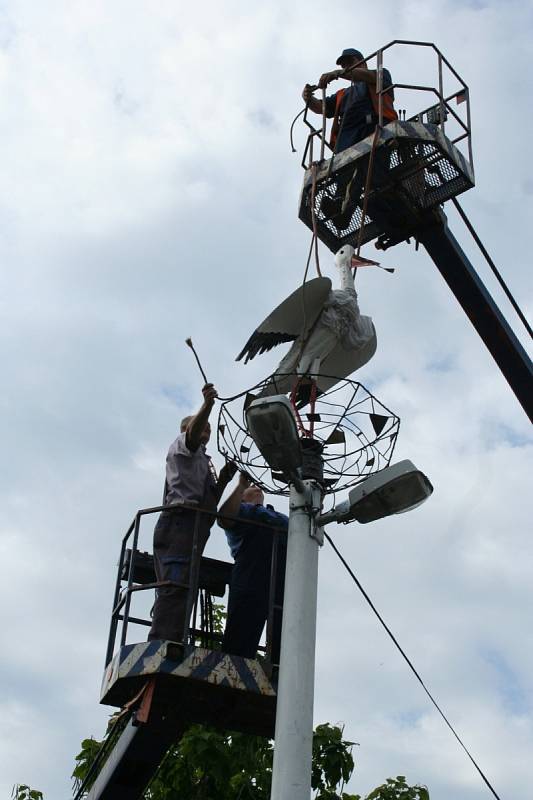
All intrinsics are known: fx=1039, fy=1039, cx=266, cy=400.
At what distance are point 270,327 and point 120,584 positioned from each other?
2322 millimetres

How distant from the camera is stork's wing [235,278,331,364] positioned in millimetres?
7316

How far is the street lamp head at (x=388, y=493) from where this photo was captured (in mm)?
5855

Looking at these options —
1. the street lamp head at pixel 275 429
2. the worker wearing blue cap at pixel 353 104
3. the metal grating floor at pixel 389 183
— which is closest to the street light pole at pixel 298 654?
the street lamp head at pixel 275 429

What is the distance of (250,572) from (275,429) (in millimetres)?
2243

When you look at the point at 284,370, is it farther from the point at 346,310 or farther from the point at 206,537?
the point at 206,537

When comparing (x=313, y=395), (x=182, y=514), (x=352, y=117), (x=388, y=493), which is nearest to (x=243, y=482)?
(x=182, y=514)

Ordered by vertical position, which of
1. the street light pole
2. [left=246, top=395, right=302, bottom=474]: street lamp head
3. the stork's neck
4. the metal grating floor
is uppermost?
the metal grating floor

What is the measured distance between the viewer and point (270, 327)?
7.42 m

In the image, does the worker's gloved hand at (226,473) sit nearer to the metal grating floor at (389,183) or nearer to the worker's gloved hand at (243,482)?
the worker's gloved hand at (243,482)

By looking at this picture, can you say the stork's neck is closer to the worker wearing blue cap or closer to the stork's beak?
the stork's beak

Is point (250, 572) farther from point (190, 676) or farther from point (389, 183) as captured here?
point (389, 183)

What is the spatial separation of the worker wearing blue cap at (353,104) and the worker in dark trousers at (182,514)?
4324 mm

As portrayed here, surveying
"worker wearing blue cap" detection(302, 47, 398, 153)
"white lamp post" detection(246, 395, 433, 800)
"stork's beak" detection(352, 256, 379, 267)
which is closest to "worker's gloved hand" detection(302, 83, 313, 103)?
"worker wearing blue cap" detection(302, 47, 398, 153)

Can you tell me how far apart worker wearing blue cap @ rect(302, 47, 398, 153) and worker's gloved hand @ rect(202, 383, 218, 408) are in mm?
4331
